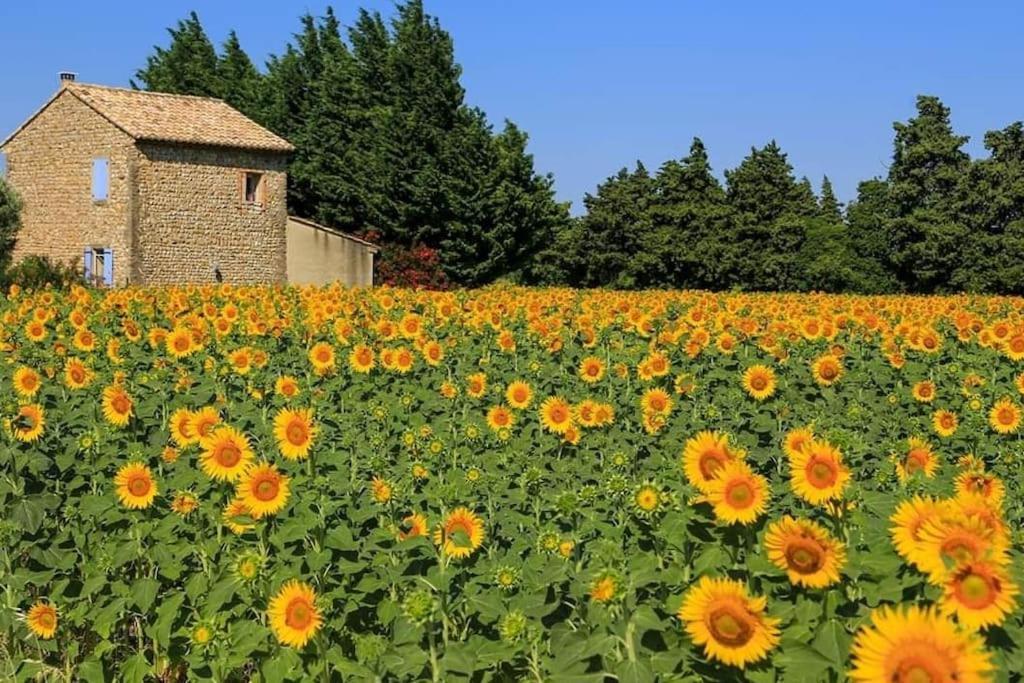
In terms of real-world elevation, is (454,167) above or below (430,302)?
above

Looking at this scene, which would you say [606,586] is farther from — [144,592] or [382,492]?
[144,592]

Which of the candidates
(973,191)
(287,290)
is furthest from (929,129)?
(287,290)

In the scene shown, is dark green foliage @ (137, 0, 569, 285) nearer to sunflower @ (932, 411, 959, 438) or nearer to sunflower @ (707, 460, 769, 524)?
sunflower @ (932, 411, 959, 438)

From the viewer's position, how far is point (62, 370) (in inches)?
316

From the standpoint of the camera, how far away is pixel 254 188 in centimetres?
3722

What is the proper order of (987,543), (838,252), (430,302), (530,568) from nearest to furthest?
(987,543), (530,568), (430,302), (838,252)

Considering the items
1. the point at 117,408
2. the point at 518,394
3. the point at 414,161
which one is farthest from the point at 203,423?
the point at 414,161

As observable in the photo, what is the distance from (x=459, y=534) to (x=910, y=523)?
150 cm

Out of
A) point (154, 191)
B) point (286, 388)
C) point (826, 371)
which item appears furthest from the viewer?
point (154, 191)

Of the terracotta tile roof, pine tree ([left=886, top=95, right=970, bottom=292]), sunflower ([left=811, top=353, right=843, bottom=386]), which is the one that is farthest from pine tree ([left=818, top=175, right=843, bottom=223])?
sunflower ([left=811, top=353, right=843, bottom=386])

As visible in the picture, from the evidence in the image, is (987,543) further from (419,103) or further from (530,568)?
(419,103)

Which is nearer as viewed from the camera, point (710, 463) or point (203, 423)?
point (710, 463)

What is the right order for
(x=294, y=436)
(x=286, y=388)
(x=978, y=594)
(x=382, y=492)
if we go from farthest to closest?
(x=286, y=388)
(x=294, y=436)
(x=382, y=492)
(x=978, y=594)

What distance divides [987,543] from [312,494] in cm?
225
